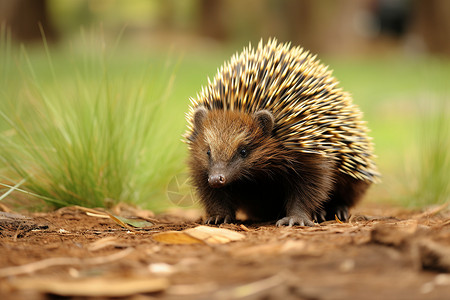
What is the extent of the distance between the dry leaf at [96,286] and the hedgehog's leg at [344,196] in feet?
11.1

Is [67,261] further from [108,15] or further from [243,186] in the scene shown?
[108,15]

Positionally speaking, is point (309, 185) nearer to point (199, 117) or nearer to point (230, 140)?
point (230, 140)

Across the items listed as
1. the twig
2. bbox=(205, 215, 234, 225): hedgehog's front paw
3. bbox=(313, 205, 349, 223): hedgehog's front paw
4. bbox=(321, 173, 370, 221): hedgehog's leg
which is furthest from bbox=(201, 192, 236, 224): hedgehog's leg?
the twig

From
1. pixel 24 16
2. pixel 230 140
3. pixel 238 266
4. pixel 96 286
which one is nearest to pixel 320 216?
pixel 230 140

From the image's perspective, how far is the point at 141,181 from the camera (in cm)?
651

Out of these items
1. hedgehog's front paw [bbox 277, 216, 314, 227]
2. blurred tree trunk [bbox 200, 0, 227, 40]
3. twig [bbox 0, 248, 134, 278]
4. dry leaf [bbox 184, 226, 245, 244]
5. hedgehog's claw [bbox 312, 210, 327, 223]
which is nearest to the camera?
twig [bbox 0, 248, 134, 278]

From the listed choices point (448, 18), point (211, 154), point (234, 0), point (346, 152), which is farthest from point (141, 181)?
point (234, 0)

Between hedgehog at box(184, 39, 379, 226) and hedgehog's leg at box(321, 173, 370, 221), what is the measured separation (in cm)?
9

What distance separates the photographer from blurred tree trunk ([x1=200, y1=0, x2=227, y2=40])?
31.4 metres

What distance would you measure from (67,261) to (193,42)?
28586 mm

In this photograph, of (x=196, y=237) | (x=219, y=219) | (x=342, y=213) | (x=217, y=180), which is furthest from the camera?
(x=342, y=213)

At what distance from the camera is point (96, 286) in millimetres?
3000

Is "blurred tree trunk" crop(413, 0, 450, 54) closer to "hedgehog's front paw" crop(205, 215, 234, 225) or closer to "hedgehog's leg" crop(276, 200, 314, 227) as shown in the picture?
"hedgehog's leg" crop(276, 200, 314, 227)

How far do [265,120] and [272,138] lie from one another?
204 millimetres
